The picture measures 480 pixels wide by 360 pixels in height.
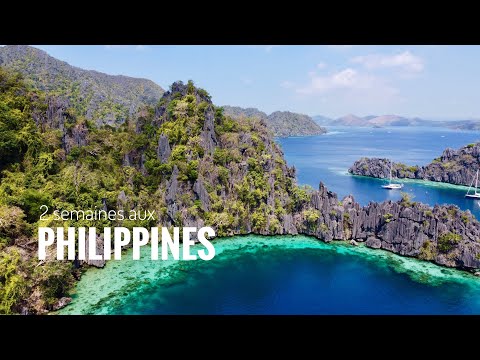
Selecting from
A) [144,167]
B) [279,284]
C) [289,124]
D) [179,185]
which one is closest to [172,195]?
[179,185]

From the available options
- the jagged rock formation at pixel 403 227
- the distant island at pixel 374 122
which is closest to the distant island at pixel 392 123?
the distant island at pixel 374 122

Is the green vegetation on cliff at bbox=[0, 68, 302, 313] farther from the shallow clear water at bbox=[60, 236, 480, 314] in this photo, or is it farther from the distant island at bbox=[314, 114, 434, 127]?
the distant island at bbox=[314, 114, 434, 127]

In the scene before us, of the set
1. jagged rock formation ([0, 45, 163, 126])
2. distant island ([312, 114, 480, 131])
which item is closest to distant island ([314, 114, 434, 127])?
distant island ([312, 114, 480, 131])

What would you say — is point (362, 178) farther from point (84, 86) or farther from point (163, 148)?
point (84, 86)

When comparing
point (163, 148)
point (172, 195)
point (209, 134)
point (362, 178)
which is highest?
point (209, 134)
